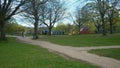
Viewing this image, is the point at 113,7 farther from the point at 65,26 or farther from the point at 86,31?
the point at 65,26

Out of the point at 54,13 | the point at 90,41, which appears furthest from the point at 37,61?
the point at 54,13

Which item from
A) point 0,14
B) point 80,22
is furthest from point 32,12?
point 80,22

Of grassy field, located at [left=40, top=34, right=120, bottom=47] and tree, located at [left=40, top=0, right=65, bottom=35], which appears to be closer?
grassy field, located at [left=40, top=34, right=120, bottom=47]

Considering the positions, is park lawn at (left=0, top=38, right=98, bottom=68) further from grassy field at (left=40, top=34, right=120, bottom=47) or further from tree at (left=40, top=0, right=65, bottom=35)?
tree at (left=40, top=0, right=65, bottom=35)

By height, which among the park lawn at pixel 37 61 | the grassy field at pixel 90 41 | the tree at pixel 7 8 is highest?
the tree at pixel 7 8

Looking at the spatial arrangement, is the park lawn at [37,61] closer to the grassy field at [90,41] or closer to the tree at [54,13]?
the grassy field at [90,41]

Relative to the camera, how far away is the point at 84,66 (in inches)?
470

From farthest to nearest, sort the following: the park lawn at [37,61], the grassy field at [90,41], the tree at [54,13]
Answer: the tree at [54,13] → the grassy field at [90,41] → the park lawn at [37,61]

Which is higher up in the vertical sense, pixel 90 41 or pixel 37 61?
pixel 90 41

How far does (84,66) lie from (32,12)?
125ft

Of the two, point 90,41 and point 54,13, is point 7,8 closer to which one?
point 90,41

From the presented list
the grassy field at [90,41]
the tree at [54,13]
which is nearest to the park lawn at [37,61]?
the grassy field at [90,41]

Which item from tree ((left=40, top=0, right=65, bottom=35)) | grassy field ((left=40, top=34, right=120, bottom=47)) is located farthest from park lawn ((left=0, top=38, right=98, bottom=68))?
tree ((left=40, top=0, right=65, bottom=35))

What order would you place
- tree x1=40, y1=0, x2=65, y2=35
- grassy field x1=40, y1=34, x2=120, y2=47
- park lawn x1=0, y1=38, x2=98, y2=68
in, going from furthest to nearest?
tree x1=40, y1=0, x2=65, y2=35 < grassy field x1=40, y1=34, x2=120, y2=47 < park lawn x1=0, y1=38, x2=98, y2=68
